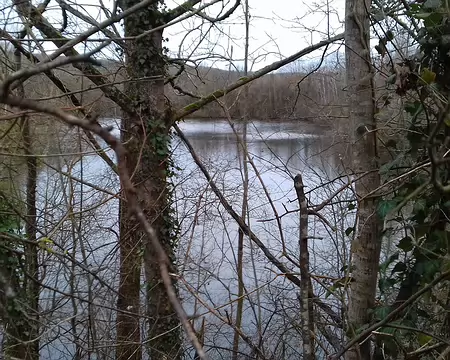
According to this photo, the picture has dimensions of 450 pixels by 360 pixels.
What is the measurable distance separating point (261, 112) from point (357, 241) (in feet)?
23.0

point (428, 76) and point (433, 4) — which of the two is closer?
point (428, 76)

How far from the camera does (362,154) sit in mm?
2531

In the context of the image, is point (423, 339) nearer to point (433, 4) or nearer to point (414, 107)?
point (414, 107)

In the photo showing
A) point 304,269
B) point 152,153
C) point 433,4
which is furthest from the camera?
point 152,153

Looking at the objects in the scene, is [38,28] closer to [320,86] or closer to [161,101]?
[161,101]

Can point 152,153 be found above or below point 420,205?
above

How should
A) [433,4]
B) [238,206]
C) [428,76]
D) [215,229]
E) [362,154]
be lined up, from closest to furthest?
[428,76]
[433,4]
[362,154]
[238,206]
[215,229]

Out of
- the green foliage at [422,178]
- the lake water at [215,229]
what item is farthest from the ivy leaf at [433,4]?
the lake water at [215,229]

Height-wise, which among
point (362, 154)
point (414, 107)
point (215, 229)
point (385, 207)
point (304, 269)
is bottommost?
point (215, 229)

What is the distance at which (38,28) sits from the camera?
402cm

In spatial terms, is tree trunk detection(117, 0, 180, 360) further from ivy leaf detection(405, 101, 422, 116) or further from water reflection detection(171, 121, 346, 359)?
ivy leaf detection(405, 101, 422, 116)

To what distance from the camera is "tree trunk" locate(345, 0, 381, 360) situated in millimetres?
2465

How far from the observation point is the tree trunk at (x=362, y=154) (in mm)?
2465

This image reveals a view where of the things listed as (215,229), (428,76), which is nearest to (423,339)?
(428,76)
